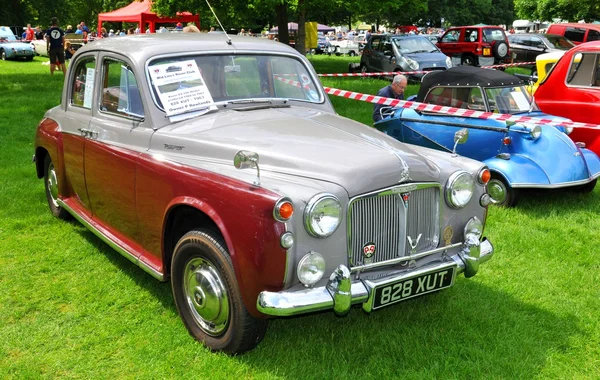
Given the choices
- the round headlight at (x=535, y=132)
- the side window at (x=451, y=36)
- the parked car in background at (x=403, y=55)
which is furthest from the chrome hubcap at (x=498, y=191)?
the side window at (x=451, y=36)

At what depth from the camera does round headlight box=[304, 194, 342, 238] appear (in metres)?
3.04

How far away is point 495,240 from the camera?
561 cm

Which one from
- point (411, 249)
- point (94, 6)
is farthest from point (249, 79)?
point (94, 6)

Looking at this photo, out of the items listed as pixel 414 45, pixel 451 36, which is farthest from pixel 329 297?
pixel 451 36

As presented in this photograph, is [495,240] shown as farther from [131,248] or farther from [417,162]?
[131,248]

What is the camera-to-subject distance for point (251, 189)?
3.13 metres

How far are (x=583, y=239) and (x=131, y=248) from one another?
4.36 m

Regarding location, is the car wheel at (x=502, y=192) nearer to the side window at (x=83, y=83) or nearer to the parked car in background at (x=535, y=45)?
the side window at (x=83, y=83)

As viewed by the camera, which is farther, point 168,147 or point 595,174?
point 595,174

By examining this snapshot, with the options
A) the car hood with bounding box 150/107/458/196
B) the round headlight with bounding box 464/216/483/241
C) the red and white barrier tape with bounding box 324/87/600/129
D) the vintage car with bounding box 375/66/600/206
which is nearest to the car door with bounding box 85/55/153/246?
the car hood with bounding box 150/107/458/196

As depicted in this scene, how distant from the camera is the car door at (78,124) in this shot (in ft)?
15.9

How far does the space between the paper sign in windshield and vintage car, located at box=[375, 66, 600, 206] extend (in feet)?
11.7

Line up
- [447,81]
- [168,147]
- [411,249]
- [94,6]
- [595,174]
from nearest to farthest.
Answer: [411,249] < [168,147] < [595,174] < [447,81] < [94,6]

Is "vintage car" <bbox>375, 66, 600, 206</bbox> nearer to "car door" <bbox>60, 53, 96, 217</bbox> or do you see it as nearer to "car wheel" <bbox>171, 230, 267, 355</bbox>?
"car wheel" <bbox>171, 230, 267, 355</bbox>
